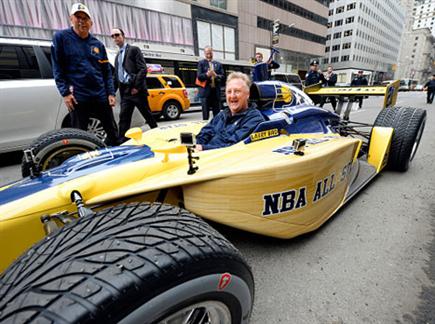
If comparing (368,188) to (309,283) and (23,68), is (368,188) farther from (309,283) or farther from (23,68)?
(23,68)

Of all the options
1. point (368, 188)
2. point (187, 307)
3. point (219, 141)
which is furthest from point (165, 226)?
point (368, 188)

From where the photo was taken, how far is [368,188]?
2.74 meters

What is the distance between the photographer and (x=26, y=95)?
3496 millimetres

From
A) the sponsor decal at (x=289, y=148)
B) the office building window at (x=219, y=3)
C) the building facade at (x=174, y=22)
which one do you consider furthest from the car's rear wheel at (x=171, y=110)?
the office building window at (x=219, y=3)

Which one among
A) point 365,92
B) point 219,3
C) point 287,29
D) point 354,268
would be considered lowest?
point 354,268

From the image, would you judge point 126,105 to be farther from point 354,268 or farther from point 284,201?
point 354,268

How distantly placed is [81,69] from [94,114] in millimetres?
541

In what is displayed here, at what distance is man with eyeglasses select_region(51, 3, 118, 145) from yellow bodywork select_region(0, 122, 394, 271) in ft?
5.26

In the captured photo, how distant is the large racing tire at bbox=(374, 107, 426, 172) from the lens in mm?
2900

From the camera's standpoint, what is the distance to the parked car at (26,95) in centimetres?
341

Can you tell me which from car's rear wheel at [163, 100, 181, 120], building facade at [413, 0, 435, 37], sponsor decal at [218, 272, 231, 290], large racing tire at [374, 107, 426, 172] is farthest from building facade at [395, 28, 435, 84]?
sponsor decal at [218, 272, 231, 290]

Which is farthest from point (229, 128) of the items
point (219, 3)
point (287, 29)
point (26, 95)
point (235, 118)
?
point (287, 29)

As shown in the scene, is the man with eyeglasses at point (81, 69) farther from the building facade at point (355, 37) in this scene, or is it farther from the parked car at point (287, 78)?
the building facade at point (355, 37)

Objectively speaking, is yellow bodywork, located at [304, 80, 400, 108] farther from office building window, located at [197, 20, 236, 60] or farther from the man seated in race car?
office building window, located at [197, 20, 236, 60]
